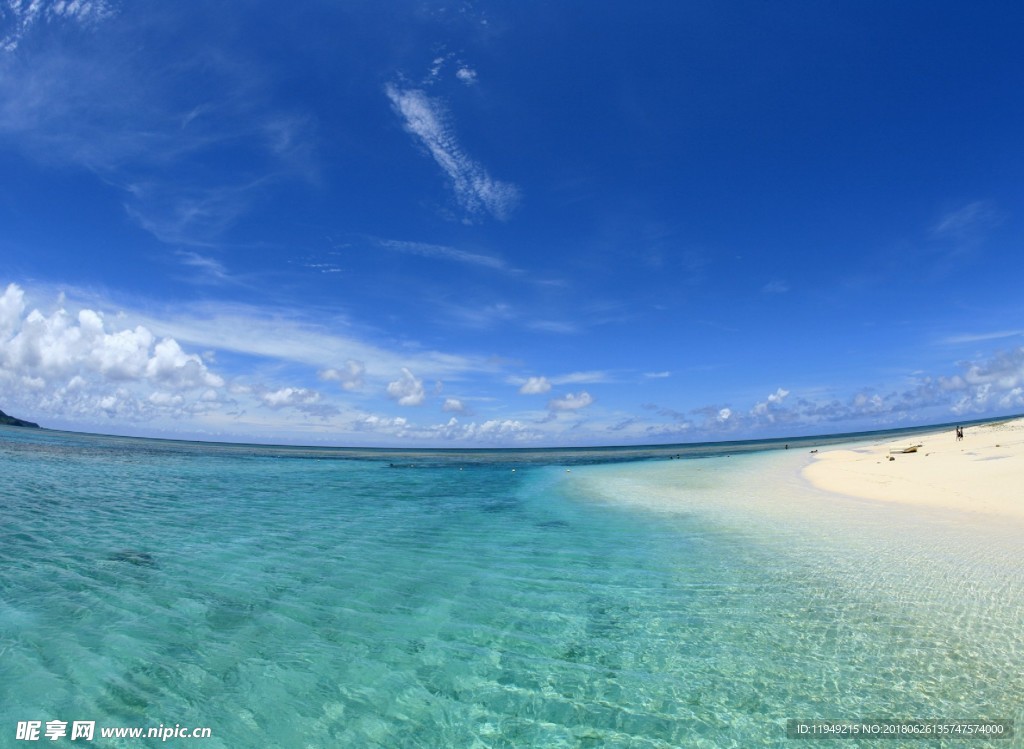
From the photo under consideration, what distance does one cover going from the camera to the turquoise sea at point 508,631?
539cm

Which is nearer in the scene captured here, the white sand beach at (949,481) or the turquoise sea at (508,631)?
the turquoise sea at (508,631)

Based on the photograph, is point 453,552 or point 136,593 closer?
point 136,593

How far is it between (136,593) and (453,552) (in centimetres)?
734

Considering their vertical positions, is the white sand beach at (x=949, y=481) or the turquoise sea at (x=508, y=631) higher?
the white sand beach at (x=949, y=481)

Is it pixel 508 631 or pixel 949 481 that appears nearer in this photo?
pixel 508 631

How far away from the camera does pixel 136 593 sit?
355 inches

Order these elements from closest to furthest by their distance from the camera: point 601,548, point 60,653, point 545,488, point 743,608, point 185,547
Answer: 1. point 60,653
2. point 743,608
3. point 185,547
4. point 601,548
5. point 545,488

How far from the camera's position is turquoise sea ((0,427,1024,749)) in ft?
17.7

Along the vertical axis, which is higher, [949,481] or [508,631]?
[949,481]

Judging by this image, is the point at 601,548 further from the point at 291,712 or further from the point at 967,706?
the point at 291,712

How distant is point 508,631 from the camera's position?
781 centimetres

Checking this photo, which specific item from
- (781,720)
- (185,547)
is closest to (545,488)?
(185,547)

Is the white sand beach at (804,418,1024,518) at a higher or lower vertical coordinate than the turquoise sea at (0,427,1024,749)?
higher

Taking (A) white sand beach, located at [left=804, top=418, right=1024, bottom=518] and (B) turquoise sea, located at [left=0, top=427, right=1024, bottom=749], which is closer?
(B) turquoise sea, located at [left=0, top=427, right=1024, bottom=749]
